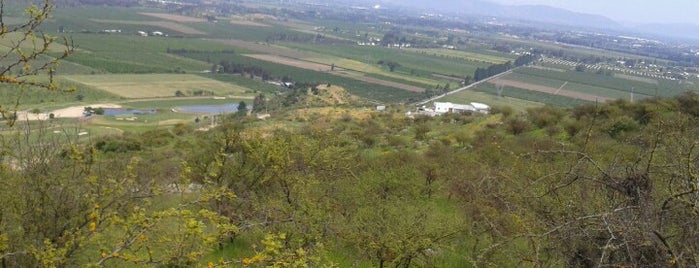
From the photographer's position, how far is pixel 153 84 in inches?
2985

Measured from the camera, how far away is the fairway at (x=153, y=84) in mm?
Result: 70125

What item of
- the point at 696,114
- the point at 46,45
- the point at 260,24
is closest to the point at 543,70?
the point at 696,114

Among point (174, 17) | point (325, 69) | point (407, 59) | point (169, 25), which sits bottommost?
point (325, 69)

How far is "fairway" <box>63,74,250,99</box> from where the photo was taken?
7012cm

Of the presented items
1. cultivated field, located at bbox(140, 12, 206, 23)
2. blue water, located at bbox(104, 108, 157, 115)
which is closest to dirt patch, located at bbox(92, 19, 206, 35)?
cultivated field, located at bbox(140, 12, 206, 23)

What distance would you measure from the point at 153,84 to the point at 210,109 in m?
14.9

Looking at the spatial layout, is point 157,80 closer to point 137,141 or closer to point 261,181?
point 137,141

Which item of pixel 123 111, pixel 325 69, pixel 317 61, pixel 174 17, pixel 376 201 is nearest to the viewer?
pixel 376 201

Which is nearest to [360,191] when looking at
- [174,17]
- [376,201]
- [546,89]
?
[376,201]

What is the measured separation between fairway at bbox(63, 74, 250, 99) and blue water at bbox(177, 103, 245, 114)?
20.8 ft

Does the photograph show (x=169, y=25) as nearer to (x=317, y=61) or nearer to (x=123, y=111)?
(x=317, y=61)

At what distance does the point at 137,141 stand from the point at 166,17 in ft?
442

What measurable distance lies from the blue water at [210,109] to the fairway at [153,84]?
6.34m

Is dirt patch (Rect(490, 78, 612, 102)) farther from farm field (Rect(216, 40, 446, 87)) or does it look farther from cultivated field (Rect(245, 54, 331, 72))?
cultivated field (Rect(245, 54, 331, 72))
